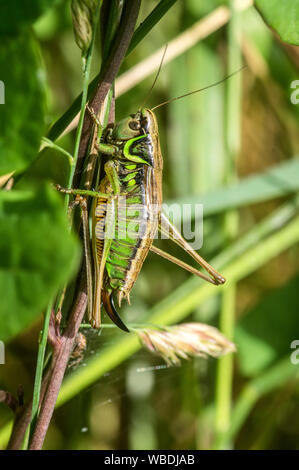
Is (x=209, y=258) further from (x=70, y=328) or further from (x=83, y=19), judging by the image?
(x=83, y=19)

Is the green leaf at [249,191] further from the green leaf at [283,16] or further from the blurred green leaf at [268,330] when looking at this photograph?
the green leaf at [283,16]

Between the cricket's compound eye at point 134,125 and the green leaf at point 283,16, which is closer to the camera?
the green leaf at point 283,16

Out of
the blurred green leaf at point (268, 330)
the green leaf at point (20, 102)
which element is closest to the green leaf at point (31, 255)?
the green leaf at point (20, 102)

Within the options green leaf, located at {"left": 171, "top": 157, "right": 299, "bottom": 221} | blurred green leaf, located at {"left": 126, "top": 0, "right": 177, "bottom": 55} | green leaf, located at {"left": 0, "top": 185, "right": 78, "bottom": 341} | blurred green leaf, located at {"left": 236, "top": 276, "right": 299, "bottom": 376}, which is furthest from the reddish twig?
blurred green leaf, located at {"left": 236, "top": 276, "right": 299, "bottom": 376}

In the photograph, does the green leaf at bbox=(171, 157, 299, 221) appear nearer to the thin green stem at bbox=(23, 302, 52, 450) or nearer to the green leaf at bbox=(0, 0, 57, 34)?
the thin green stem at bbox=(23, 302, 52, 450)

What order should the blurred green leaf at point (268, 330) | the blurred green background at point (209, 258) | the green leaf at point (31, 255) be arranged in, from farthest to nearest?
1. the blurred green leaf at point (268, 330)
2. the blurred green background at point (209, 258)
3. the green leaf at point (31, 255)

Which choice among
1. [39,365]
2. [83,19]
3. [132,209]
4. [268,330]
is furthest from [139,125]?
[268,330]
